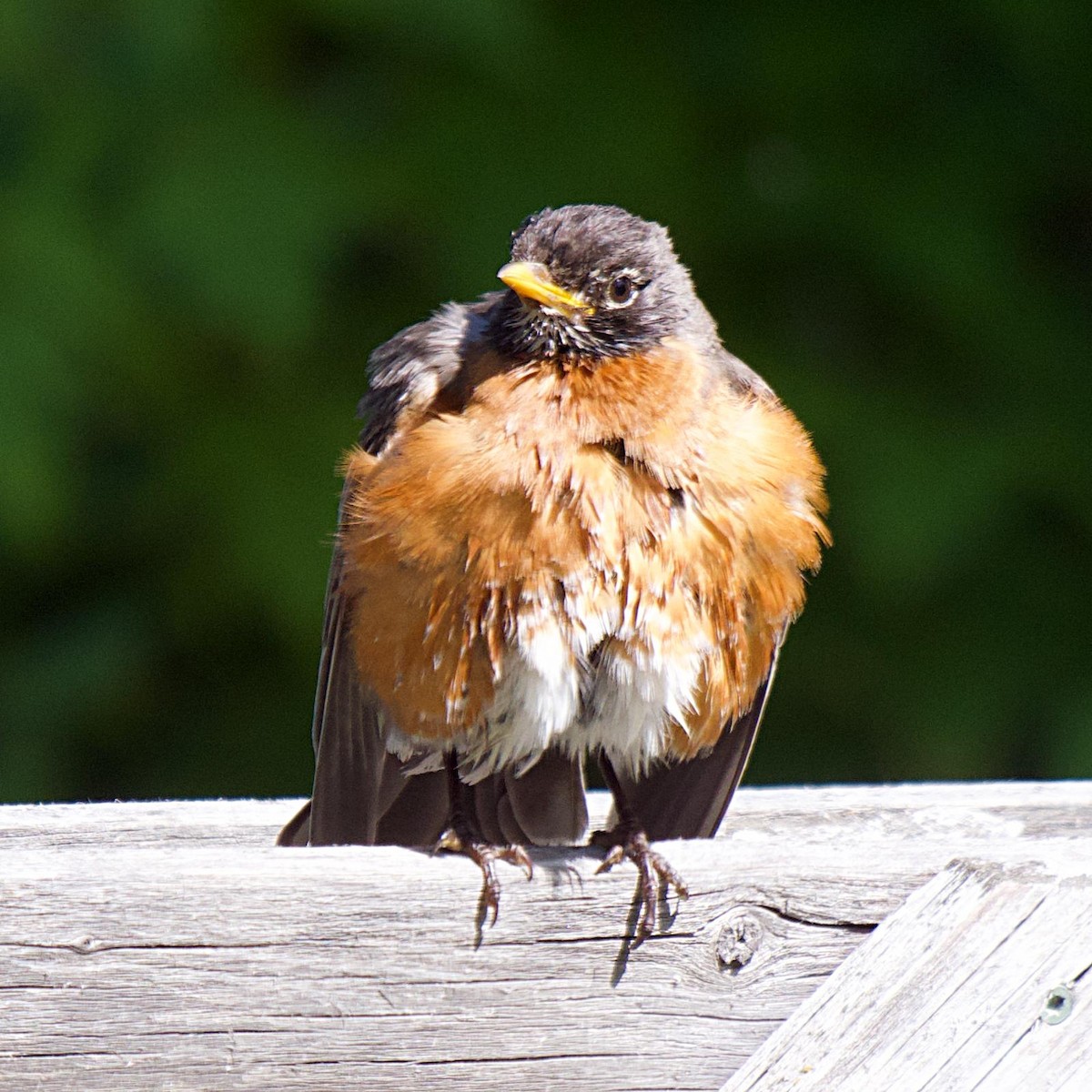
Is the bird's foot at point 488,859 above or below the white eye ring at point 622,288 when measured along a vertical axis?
below

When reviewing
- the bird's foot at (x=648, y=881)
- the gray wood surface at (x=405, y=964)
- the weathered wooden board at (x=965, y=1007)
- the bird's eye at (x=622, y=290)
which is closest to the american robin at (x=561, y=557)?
the bird's eye at (x=622, y=290)

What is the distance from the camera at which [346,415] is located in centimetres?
408

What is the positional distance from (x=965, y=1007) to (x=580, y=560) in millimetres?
978

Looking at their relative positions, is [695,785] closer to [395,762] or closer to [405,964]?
[395,762]

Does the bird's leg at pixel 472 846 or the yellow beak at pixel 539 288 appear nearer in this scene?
the bird's leg at pixel 472 846

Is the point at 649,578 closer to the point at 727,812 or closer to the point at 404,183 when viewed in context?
the point at 727,812

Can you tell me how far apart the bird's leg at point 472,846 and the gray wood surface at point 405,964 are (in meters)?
0.01

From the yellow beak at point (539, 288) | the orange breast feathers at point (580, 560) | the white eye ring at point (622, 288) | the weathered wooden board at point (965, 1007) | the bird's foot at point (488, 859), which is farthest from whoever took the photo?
the white eye ring at point (622, 288)

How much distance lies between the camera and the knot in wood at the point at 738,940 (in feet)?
6.18

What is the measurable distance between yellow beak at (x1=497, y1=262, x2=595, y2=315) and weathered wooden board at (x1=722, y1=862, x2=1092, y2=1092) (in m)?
1.39

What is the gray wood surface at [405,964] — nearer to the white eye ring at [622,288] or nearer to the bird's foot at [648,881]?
the bird's foot at [648,881]

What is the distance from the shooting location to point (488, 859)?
6.63 ft

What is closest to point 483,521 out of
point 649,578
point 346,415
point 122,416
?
point 649,578

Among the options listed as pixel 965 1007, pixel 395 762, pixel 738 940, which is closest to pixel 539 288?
pixel 395 762
